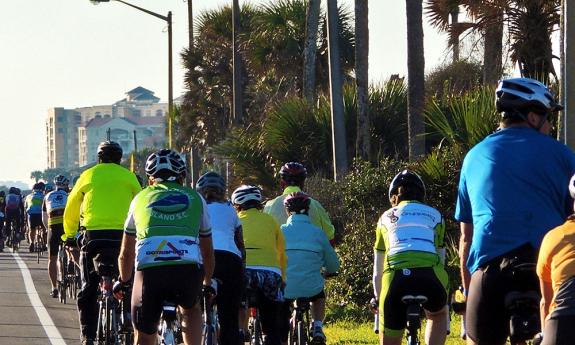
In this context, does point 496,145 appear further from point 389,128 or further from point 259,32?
point 259,32

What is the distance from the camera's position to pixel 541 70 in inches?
869

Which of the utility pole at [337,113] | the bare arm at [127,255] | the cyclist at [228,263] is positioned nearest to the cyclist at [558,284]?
the bare arm at [127,255]

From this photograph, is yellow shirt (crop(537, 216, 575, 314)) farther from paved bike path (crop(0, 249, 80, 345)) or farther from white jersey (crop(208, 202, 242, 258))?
paved bike path (crop(0, 249, 80, 345))

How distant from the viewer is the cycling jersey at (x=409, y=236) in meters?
9.53

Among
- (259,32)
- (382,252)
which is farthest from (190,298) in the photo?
(259,32)

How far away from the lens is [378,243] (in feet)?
32.3

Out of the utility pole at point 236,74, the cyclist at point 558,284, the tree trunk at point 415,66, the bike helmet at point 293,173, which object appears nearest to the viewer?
the cyclist at point 558,284

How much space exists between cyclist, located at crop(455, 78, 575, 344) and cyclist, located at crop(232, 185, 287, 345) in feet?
14.0

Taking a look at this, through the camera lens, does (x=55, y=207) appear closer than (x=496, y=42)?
Yes

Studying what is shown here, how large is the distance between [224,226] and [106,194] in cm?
224

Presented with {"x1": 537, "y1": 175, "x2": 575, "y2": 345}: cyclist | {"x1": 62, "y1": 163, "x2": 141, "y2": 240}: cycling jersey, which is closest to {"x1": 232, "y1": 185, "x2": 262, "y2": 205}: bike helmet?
{"x1": 62, "y1": 163, "x2": 141, "y2": 240}: cycling jersey

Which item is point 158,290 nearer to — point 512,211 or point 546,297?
point 512,211

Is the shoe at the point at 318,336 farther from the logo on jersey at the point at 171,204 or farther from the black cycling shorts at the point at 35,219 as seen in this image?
the black cycling shorts at the point at 35,219

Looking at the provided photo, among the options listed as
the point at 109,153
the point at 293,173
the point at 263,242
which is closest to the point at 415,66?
the point at 293,173
